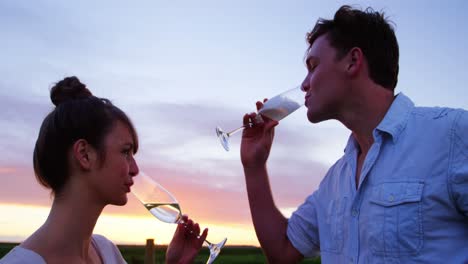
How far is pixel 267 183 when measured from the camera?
4.14 meters

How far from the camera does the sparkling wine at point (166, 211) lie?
3361mm

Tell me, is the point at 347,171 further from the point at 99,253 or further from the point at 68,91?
the point at 68,91

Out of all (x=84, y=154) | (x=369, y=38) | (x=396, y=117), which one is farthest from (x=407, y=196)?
(x=84, y=154)

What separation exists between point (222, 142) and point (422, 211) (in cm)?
201

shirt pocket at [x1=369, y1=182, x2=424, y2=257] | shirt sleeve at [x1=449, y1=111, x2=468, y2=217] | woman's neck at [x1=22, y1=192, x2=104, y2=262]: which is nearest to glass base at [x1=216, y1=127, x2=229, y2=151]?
woman's neck at [x1=22, y1=192, x2=104, y2=262]

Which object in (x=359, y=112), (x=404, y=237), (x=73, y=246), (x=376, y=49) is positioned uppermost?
(x=376, y=49)

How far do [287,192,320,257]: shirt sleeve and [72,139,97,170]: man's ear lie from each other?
1633 mm

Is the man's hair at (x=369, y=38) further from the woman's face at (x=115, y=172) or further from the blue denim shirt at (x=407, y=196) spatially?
the woman's face at (x=115, y=172)

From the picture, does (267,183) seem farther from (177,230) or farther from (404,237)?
(404,237)

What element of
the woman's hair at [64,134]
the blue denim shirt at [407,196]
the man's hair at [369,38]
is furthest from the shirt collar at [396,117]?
the woman's hair at [64,134]

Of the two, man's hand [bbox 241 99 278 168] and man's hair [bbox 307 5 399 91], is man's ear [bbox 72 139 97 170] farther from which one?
man's hair [bbox 307 5 399 91]

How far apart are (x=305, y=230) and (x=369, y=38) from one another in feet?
4.88

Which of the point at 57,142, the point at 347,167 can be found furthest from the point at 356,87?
the point at 57,142

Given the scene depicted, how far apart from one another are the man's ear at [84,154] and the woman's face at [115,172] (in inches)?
2.3
